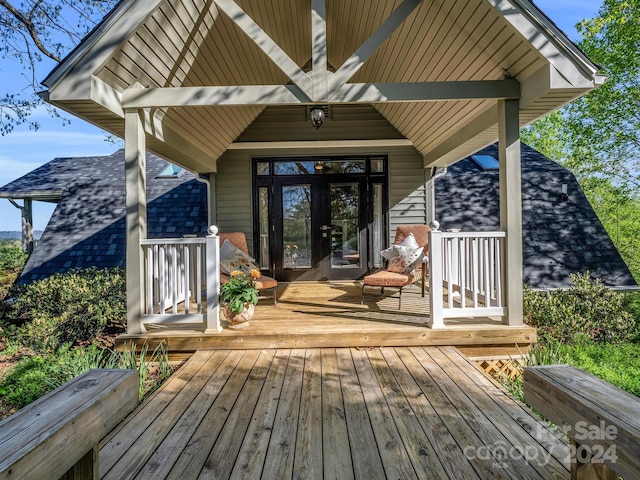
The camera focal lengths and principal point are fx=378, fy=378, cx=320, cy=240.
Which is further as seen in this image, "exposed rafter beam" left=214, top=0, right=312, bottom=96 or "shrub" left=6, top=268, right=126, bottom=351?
"shrub" left=6, top=268, right=126, bottom=351

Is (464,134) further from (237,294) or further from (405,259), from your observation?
(237,294)

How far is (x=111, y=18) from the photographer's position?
313 centimetres

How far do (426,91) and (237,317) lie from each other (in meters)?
2.86

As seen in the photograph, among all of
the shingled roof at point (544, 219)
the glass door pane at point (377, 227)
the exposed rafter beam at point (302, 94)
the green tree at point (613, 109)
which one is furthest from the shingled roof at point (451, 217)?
the exposed rafter beam at point (302, 94)

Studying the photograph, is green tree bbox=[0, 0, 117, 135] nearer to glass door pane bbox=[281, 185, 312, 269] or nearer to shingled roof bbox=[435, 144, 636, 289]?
glass door pane bbox=[281, 185, 312, 269]

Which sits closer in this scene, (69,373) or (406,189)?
(69,373)

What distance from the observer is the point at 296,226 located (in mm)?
6859

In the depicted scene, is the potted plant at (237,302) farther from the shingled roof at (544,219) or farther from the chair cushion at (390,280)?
the shingled roof at (544,219)

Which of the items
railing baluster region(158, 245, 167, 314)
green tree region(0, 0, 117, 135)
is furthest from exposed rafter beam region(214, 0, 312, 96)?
green tree region(0, 0, 117, 135)

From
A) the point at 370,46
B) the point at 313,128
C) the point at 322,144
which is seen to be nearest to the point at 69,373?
the point at 370,46

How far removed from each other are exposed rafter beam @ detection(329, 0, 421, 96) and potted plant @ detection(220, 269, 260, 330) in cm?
208

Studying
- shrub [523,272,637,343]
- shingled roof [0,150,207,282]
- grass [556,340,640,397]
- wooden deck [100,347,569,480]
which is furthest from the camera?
shingled roof [0,150,207,282]

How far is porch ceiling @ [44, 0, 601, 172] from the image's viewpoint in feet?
10.3

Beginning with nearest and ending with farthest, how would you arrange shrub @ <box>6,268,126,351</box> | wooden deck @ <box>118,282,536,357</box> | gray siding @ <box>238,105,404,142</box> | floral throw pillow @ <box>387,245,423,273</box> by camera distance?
wooden deck @ <box>118,282,536,357</box>
shrub @ <box>6,268,126,351</box>
floral throw pillow @ <box>387,245,423,273</box>
gray siding @ <box>238,105,404,142</box>
